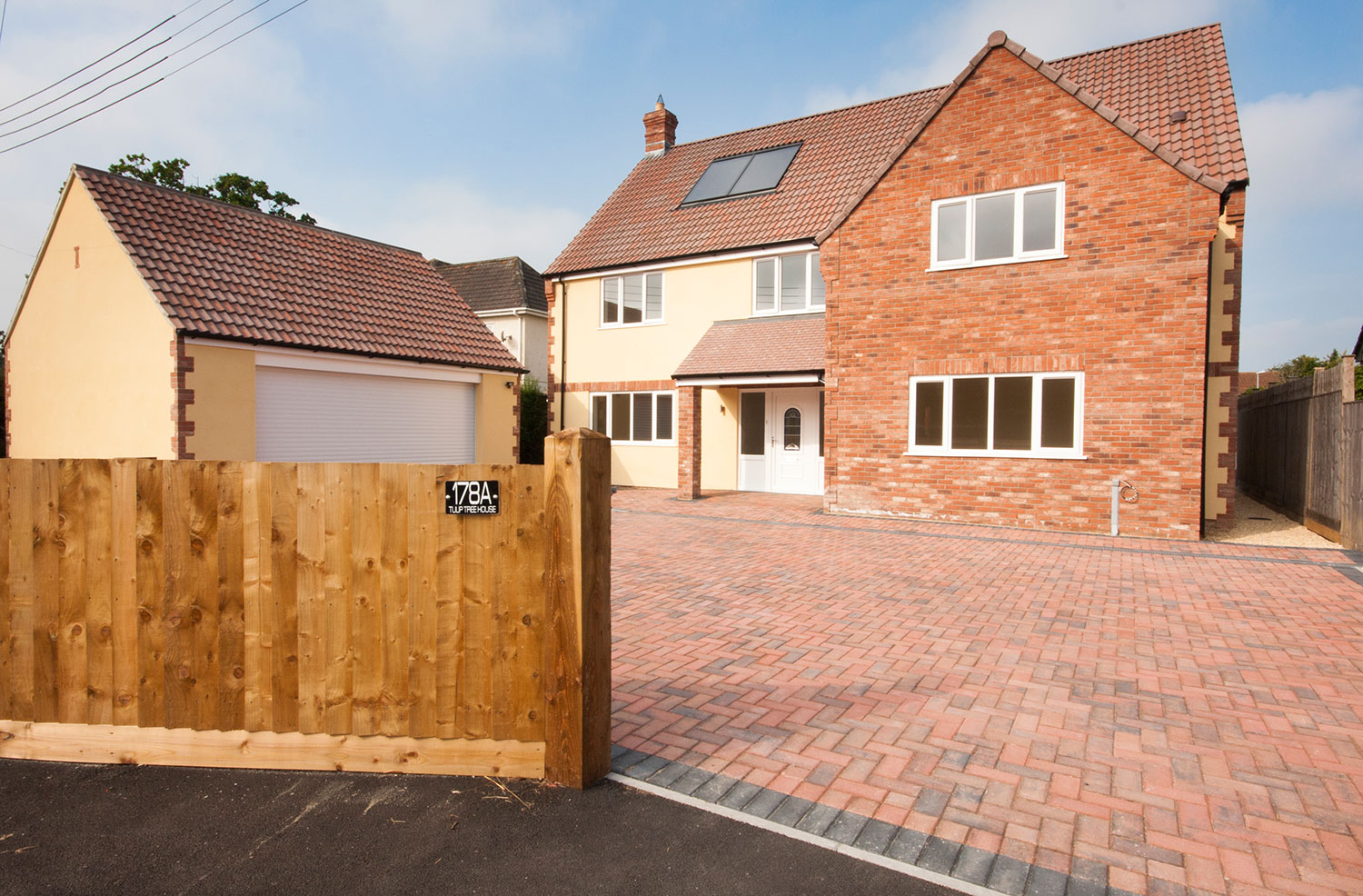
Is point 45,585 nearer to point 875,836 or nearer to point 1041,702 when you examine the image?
point 875,836

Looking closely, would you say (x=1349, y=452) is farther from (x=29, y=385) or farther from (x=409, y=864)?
(x=29, y=385)

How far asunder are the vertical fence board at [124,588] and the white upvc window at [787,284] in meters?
14.5

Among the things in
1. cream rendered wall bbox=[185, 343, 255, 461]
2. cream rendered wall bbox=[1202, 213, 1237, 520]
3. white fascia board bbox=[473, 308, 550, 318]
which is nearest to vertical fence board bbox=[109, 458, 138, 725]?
cream rendered wall bbox=[185, 343, 255, 461]

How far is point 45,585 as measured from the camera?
3.84m

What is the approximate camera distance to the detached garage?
490 inches

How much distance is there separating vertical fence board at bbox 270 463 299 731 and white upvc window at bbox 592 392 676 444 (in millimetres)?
14862

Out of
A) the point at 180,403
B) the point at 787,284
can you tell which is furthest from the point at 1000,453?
the point at 180,403

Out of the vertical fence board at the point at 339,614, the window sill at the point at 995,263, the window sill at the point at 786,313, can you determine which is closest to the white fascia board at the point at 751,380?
the window sill at the point at 786,313

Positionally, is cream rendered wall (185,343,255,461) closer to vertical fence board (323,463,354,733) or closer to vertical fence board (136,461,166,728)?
vertical fence board (136,461,166,728)

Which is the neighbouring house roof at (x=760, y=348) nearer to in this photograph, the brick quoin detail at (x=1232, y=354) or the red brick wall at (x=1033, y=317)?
the red brick wall at (x=1033, y=317)

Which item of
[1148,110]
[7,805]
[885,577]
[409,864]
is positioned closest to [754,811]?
[409,864]

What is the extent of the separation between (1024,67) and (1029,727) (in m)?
11.6

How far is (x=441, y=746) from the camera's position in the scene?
12.0 feet

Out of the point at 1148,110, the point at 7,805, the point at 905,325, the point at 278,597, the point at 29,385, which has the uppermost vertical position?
the point at 1148,110
